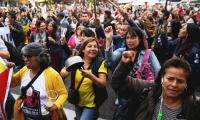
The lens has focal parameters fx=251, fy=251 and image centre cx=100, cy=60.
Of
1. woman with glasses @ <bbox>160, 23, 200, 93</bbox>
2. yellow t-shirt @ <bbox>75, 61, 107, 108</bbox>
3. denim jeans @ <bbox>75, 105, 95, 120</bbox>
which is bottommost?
denim jeans @ <bbox>75, 105, 95, 120</bbox>

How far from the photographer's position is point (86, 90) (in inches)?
114

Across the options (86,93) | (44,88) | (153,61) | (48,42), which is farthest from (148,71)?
(48,42)

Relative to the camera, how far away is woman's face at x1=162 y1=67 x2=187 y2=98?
6.10 feet

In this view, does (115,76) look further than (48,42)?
No

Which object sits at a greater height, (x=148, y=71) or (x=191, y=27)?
(x=191, y=27)

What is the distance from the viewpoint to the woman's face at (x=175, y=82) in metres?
1.86

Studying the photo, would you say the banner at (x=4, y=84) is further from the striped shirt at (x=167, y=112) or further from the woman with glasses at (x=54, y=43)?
the woman with glasses at (x=54, y=43)

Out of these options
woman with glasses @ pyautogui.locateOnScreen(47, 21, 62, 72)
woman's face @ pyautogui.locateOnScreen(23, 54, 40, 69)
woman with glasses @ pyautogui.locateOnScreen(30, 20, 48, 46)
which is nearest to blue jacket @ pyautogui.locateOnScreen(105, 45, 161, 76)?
woman's face @ pyautogui.locateOnScreen(23, 54, 40, 69)

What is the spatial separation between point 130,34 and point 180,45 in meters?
1.35

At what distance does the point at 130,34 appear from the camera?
3.07m

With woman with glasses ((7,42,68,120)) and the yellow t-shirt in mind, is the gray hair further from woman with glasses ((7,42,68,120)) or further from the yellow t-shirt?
the yellow t-shirt

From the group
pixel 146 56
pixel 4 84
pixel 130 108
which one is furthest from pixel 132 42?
pixel 4 84

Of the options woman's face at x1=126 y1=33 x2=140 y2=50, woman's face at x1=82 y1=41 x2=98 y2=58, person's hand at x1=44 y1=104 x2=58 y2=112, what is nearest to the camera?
person's hand at x1=44 y1=104 x2=58 y2=112

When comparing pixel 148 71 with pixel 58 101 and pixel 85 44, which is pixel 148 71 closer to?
pixel 85 44
